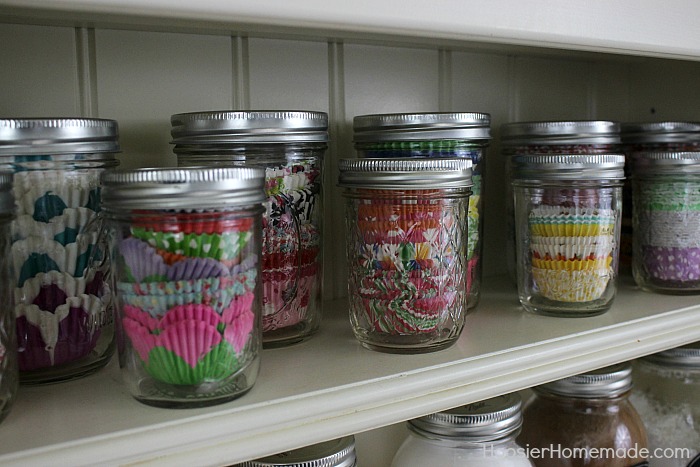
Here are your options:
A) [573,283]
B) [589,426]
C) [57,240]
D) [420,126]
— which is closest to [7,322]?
[57,240]

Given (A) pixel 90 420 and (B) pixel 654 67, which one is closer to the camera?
(A) pixel 90 420

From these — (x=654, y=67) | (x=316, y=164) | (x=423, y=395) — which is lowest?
(x=423, y=395)

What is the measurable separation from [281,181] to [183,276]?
0.48ft

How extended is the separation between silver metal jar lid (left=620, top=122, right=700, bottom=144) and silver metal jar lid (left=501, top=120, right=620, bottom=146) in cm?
8

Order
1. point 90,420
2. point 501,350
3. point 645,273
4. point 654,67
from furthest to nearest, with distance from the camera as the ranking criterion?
1. point 654,67
2. point 645,273
3. point 501,350
4. point 90,420

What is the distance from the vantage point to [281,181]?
1.74ft

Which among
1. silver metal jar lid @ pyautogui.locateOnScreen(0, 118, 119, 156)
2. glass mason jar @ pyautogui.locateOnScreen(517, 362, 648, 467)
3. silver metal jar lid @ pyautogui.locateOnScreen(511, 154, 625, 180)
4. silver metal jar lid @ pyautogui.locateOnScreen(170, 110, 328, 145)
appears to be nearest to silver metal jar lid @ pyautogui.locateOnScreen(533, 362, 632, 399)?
glass mason jar @ pyautogui.locateOnScreen(517, 362, 648, 467)

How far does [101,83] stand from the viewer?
22.6 inches

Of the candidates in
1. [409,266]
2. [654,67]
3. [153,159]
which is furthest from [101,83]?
[654,67]

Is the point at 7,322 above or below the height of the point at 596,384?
above

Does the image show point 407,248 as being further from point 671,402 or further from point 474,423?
point 671,402

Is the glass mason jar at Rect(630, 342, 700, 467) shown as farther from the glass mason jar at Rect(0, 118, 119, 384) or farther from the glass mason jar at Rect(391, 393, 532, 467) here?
the glass mason jar at Rect(0, 118, 119, 384)

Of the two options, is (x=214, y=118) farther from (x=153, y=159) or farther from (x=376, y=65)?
(x=376, y=65)

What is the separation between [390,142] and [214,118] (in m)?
0.15
